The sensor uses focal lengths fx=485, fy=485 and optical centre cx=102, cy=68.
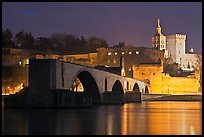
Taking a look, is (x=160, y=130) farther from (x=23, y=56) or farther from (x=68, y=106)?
(x=23, y=56)

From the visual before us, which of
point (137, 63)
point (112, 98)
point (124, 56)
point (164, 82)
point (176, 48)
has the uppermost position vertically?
point (176, 48)

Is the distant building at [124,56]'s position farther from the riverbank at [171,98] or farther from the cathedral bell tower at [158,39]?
the cathedral bell tower at [158,39]

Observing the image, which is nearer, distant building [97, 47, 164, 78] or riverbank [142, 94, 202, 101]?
riverbank [142, 94, 202, 101]

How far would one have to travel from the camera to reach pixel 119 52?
9962cm

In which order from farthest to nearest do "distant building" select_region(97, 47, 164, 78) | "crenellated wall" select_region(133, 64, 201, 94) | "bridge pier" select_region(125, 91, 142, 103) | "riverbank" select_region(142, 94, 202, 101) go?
"distant building" select_region(97, 47, 164, 78) < "crenellated wall" select_region(133, 64, 201, 94) < "riverbank" select_region(142, 94, 202, 101) < "bridge pier" select_region(125, 91, 142, 103)

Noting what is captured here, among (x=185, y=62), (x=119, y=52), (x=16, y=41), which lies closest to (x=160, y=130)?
(x=16, y=41)

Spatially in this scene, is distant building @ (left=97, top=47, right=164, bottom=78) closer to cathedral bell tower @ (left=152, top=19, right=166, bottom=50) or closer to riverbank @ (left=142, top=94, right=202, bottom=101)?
riverbank @ (left=142, top=94, right=202, bottom=101)

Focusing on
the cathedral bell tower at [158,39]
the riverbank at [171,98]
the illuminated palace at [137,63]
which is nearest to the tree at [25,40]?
the illuminated palace at [137,63]

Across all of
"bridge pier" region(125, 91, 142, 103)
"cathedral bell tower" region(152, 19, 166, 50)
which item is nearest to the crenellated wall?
"bridge pier" region(125, 91, 142, 103)

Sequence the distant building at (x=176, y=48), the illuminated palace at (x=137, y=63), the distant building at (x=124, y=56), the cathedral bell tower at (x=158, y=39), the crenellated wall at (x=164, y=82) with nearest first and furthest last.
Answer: the illuminated palace at (x=137, y=63)
the crenellated wall at (x=164, y=82)
the distant building at (x=124, y=56)
the cathedral bell tower at (x=158, y=39)
the distant building at (x=176, y=48)

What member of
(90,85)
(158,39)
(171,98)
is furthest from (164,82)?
(158,39)

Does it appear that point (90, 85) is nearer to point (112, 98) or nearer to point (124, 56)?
point (112, 98)

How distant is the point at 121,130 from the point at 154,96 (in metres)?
53.3

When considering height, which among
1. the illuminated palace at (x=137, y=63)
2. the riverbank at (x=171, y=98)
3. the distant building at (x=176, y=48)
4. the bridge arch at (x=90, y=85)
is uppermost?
the distant building at (x=176, y=48)
